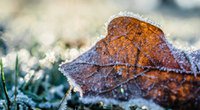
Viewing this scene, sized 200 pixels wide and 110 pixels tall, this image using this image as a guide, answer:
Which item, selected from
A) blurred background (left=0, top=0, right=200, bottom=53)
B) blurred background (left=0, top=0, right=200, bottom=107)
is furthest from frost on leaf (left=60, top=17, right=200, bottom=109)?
blurred background (left=0, top=0, right=200, bottom=53)

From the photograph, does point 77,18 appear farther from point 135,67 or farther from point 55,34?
point 135,67

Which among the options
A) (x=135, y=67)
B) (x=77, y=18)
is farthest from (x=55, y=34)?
(x=135, y=67)

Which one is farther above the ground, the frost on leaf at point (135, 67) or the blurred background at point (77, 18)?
the blurred background at point (77, 18)

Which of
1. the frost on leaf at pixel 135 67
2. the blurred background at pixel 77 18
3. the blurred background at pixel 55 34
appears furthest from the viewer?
the blurred background at pixel 77 18

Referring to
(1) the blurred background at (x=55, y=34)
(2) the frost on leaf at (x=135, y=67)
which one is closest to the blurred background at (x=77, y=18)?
(1) the blurred background at (x=55, y=34)

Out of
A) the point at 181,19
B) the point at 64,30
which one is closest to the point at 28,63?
the point at 64,30

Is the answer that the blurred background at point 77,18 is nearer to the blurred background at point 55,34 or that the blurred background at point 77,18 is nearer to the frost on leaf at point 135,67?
the blurred background at point 55,34

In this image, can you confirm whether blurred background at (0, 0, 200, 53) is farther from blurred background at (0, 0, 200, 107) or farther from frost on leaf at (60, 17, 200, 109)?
frost on leaf at (60, 17, 200, 109)
